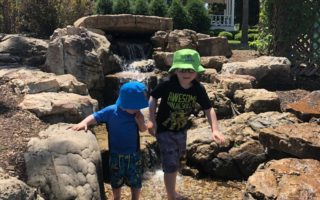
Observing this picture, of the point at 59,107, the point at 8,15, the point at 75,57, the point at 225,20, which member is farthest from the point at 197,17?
the point at 59,107

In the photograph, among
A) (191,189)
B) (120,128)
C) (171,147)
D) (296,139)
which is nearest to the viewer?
(120,128)

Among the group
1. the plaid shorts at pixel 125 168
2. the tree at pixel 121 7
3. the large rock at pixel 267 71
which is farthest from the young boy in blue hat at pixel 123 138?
the tree at pixel 121 7

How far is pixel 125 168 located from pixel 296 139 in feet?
7.12

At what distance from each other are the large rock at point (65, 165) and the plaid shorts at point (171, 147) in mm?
604

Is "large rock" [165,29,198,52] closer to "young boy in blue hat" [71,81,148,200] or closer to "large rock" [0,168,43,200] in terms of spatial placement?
"young boy in blue hat" [71,81,148,200]

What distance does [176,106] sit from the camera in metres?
4.22

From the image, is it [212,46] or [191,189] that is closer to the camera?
[191,189]

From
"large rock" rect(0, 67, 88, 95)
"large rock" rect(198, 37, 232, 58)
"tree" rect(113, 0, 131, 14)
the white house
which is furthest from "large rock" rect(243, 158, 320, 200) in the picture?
the white house

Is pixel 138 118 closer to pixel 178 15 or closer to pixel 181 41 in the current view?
pixel 181 41

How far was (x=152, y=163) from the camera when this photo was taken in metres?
6.28

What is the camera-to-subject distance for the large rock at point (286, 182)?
3918mm

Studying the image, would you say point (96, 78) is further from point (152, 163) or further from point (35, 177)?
point (35, 177)

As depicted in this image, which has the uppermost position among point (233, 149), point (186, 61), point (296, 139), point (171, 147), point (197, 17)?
point (186, 61)

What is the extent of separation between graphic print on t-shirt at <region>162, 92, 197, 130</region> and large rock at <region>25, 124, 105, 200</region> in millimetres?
747
